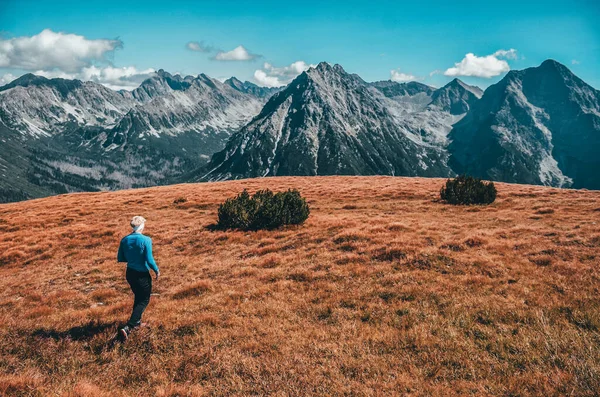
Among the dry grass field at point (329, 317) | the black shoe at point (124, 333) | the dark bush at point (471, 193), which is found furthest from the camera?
the dark bush at point (471, 193)

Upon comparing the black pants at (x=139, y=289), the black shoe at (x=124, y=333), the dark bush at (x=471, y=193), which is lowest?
the black shoe at (x=124, y=333)

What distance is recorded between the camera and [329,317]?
10.1 metres

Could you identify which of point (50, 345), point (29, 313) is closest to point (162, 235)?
point (29, 313)

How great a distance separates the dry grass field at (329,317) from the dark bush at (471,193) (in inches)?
434

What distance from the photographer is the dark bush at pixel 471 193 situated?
3019cm

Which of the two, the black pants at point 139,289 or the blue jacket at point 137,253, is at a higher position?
the blue jacket at point 137,253

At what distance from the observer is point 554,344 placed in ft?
26.0

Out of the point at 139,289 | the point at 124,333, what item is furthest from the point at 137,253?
the point at 124,333

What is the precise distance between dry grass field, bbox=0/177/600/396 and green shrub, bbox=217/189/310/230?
13.1 ft

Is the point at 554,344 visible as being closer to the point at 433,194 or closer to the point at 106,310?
the point at 106,310

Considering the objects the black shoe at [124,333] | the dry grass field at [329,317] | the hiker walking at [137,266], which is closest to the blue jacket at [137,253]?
the hiker walking at [137,266]

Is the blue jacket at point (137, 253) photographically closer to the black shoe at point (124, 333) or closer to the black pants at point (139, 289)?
the black pants at point (139, 289)

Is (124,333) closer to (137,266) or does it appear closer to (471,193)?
(137,266)

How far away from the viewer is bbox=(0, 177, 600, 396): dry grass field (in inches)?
287
